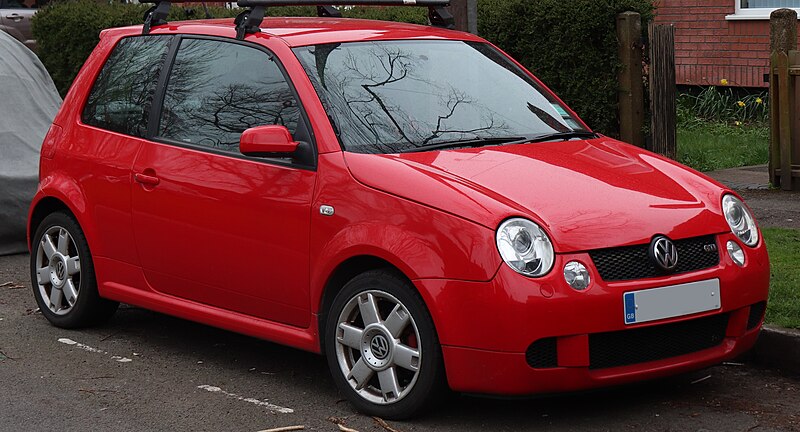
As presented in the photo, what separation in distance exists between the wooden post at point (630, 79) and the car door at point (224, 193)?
5210mm

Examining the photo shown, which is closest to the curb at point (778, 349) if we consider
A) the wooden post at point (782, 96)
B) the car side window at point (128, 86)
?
the car side window at point (128, 86)

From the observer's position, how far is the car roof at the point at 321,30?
6371 mm

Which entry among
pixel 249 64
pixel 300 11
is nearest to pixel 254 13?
pixel 249 64

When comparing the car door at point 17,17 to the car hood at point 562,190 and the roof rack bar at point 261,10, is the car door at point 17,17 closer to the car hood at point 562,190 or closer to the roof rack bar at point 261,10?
the roof rack bar at point 261,10

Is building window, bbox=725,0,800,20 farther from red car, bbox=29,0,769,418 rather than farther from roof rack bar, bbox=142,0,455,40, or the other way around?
red car, bbox=29,0,769,418

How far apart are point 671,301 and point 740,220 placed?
2.35 ft

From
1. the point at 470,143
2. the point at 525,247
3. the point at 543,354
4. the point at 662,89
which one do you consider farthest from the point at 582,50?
→ the point at 543,354

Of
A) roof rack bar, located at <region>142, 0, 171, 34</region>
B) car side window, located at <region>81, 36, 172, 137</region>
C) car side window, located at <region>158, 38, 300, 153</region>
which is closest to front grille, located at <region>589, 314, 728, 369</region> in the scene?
car side window, located at <region>158, 38, 300, 153</region>

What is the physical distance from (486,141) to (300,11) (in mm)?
8668

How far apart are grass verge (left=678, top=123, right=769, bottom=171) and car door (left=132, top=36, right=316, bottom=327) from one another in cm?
671

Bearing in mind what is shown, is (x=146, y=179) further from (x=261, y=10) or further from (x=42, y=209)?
(x=42, y=209)

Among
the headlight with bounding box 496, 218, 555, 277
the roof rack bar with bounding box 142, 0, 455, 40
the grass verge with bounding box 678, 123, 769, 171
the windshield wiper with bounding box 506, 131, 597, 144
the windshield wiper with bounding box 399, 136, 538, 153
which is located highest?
the roof rack bar with bounding box 142, 0, 455, 40

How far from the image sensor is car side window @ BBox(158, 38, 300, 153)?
6203mm

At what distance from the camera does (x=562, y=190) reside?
5461 millimetres
